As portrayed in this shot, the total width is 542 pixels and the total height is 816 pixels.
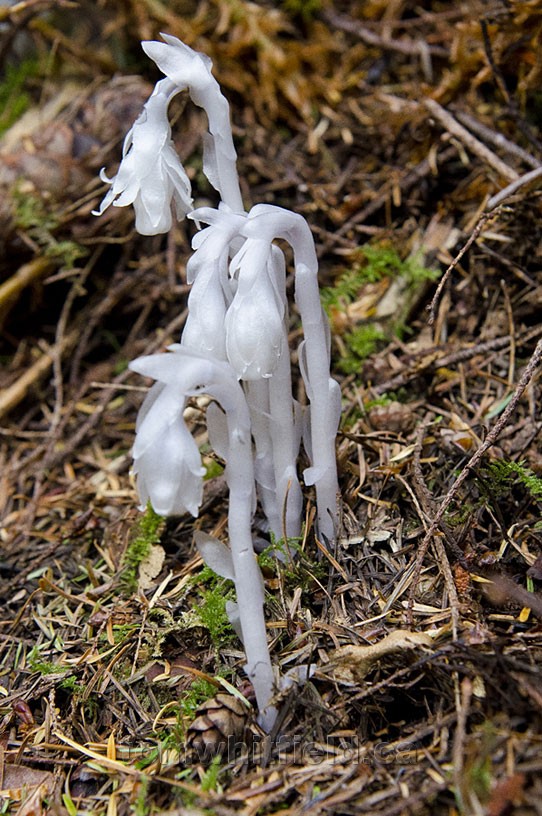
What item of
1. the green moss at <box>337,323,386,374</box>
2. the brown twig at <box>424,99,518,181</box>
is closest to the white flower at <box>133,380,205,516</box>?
the green moss at <box>337,323,386,374</box>

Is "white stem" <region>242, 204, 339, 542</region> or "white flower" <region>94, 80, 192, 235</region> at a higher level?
"white flower" <region>94, 80, 192, 235</region>

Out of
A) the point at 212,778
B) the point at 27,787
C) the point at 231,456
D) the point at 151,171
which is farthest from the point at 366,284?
A: the point at 27,787

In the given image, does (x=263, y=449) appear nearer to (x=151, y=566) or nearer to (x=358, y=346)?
(x=151, y=566)

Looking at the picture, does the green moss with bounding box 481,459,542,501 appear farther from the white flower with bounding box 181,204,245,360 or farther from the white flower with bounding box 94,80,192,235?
the white flower with bounding box 94,80,192,235

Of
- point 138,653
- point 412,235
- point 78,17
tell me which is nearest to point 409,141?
point 412,235

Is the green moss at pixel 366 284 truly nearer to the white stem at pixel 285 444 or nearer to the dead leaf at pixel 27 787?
the white stem at pixel 285 444

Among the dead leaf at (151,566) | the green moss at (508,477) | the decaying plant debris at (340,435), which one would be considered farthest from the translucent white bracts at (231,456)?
the green moss at (508,477)
